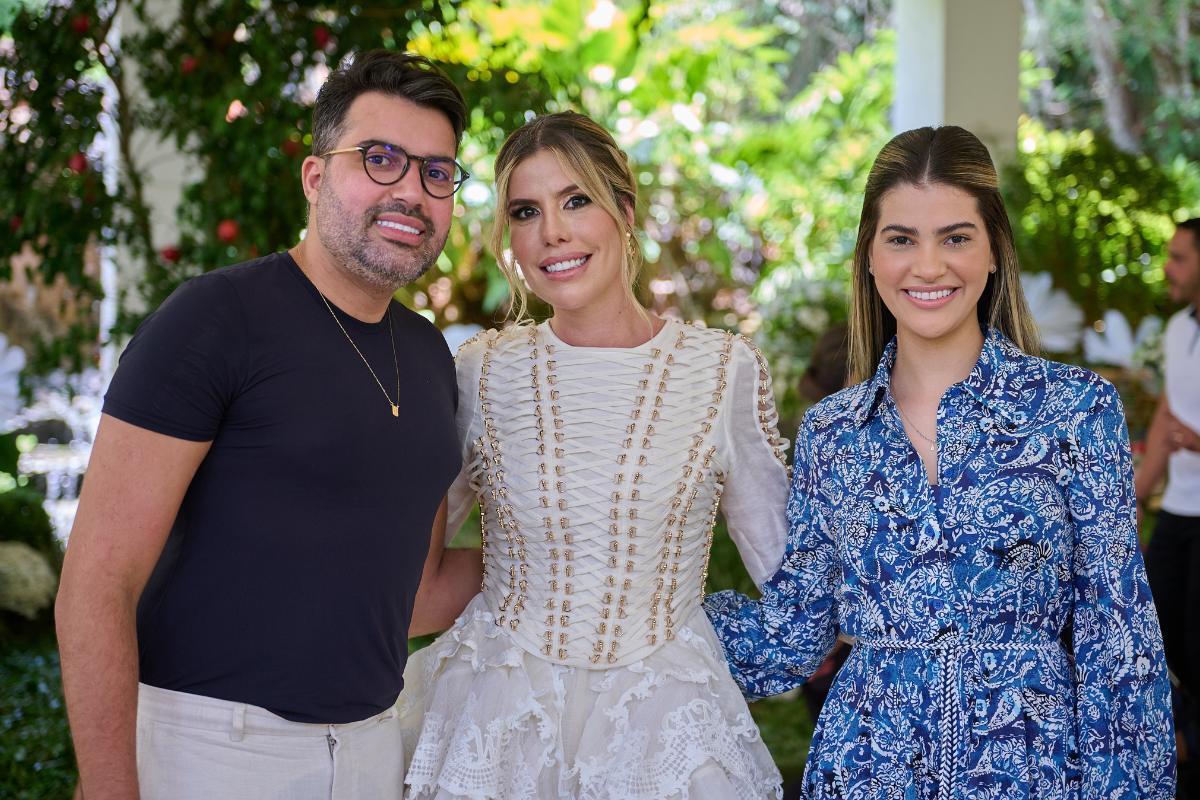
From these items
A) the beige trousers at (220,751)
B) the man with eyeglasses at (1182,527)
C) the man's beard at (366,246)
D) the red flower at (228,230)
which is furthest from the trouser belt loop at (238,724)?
the man with eyeglasses at (1182,527)

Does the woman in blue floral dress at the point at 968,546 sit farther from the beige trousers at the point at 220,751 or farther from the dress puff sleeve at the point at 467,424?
the beige trousers at the point at 220,751

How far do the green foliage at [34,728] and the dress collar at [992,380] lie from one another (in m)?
2.61

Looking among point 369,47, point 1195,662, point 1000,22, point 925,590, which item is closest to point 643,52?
point 1000,22

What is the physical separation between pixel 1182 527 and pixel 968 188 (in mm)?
2355

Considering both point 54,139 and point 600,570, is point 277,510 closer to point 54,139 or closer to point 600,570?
point 600,570

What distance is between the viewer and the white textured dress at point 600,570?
1.97 meters

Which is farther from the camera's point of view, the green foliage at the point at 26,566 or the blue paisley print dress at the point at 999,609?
the green foliage at the point at 26,566

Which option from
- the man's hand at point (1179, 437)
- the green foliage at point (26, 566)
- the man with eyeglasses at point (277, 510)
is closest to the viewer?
the man with eyeglasses at point (277, 510)

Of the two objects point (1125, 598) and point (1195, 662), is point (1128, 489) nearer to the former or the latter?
point (1125, 598)

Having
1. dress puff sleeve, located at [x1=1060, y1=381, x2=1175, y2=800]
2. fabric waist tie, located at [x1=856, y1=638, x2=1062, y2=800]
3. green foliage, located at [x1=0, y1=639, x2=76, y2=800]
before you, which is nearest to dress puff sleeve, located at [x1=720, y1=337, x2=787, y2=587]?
fabric waist tie, located at [x1=856, y1=638, x2=1062, y2=800]

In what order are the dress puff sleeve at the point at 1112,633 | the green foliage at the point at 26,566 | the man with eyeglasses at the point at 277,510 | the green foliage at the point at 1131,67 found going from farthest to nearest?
the green foliage at the point at 1131,67 → the green foliage at the point at 26,566 → the dress puff sleeve at the point at 1112,633 → the man with eyeglasses at the point at 277,510

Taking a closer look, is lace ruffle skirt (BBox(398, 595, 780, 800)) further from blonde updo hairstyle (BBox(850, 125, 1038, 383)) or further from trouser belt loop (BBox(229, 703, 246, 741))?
blonde updo hairstyle (BBox(850, 125, 1038, 383))

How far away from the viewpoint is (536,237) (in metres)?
2.14

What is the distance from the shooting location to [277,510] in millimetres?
1741
